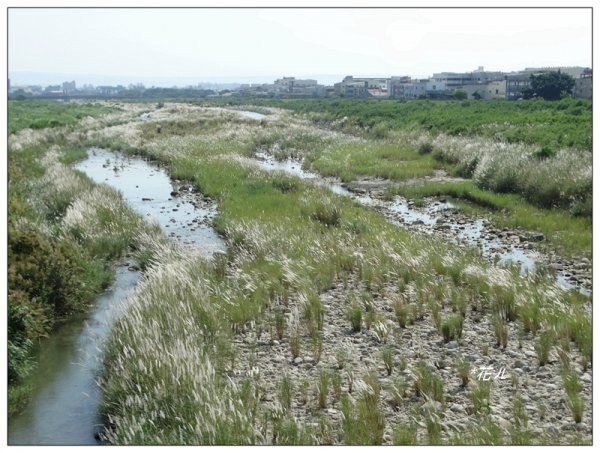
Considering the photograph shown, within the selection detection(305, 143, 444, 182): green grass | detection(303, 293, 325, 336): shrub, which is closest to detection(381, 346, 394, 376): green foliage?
detection(303, 293, 325, 336): shrub

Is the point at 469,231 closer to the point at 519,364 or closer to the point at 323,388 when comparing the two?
the point at 519,364

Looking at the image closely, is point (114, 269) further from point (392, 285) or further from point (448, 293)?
point (448, 293)

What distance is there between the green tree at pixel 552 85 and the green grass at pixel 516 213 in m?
63.3

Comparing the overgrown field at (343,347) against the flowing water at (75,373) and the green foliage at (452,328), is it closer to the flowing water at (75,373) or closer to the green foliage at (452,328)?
the green foliage at (452,328)

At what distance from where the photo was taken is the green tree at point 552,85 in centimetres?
8281

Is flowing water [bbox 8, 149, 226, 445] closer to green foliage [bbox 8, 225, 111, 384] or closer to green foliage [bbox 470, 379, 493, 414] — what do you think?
green foliage [bbox 8, 225, 111, 384]

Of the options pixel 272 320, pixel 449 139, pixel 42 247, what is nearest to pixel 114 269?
pixel 42 247

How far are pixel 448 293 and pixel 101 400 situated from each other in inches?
298

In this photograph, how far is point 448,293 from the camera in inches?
523

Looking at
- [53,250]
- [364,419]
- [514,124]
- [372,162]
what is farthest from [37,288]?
[514,124]

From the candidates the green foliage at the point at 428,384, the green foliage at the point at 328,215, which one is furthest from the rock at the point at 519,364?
the green foliage at the point at 328,215

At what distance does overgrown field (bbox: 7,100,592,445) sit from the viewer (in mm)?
8023

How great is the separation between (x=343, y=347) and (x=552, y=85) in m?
84.1

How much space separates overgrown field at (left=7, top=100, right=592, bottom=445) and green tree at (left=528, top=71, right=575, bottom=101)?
7343 centimetres
